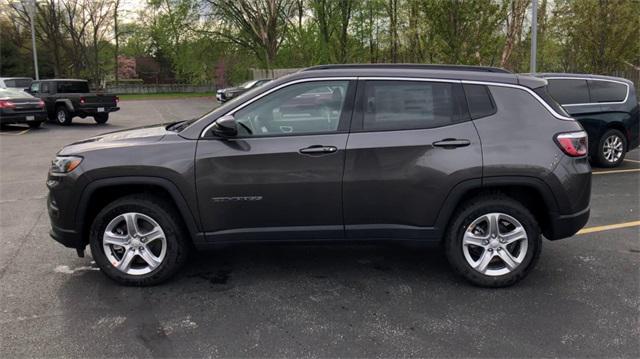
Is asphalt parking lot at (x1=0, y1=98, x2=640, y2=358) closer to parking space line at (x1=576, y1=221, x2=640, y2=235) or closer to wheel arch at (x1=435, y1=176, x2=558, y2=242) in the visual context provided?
parking space line at (x1=576, y1=221, x2=640, y2=235)

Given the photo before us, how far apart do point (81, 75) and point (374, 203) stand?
199ft

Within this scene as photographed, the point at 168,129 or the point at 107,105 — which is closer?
the point at 168,129

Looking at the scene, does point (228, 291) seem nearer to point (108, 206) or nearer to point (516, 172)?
point (108, 206)

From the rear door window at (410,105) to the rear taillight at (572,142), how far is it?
0.76 metres

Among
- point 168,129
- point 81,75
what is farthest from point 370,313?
point 81,75

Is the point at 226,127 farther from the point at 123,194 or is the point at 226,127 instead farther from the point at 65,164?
the point at 65,164

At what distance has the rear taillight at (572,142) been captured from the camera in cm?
413

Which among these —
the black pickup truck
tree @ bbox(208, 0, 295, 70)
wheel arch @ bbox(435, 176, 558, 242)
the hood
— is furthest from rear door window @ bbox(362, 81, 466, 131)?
tree @ bbox(208, 0, 295, 70)

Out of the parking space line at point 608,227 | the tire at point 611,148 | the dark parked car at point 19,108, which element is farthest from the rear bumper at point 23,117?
the parking space line at point 608,227

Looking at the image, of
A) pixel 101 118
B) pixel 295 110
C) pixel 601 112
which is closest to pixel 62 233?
pixel 295 110

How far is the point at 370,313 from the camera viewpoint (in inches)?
151

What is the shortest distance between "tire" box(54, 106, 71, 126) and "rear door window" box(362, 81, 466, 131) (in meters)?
18.8

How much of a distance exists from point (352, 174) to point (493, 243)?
1.24 metres

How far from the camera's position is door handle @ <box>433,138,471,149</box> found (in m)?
4.09
